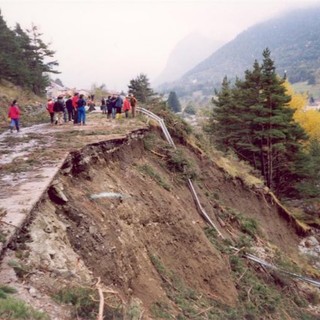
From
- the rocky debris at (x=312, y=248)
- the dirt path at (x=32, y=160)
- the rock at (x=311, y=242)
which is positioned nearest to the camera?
the dirt path at (x=32, y=160)

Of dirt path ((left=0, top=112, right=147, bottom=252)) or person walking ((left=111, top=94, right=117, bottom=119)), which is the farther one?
person walking ((left=111, top=94, right=117, bottom=119))

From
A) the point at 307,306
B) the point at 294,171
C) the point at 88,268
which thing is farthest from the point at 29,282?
the point at 294,171

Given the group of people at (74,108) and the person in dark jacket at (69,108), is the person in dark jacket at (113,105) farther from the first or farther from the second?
the person in dark jacket at (69,108)

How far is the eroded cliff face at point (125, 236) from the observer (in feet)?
21.1

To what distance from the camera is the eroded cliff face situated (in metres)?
6.44

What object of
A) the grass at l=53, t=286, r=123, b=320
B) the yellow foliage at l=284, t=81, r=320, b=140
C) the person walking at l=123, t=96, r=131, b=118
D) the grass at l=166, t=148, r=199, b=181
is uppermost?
the person walking at l=123, t=96, r=131, b=118

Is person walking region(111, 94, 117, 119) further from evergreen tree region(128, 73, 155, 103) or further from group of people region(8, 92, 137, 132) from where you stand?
Answer: evergreen tree region(128, 73, 155, 103)

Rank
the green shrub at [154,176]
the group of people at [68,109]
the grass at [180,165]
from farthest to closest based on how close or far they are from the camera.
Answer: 1. the group of people at [68,109]
2. the grass at [180,165]
3. the green shrub at [154,176]

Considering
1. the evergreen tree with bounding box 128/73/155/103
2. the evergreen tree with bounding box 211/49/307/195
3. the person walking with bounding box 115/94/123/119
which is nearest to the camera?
the person walking with bounding box 115/94/123/119

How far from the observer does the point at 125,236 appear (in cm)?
934

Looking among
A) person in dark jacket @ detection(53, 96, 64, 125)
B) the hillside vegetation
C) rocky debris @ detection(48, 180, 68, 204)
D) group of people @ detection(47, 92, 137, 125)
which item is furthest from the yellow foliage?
rocky debris @ detection(48, 180, 68, 204)

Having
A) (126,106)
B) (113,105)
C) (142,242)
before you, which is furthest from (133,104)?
(142,242)

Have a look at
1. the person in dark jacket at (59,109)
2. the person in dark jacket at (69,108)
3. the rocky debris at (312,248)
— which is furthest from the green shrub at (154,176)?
the rocky debris at (312,248)

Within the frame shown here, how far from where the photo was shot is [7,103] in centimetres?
2741
